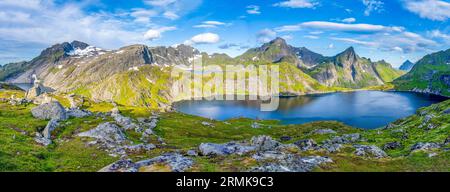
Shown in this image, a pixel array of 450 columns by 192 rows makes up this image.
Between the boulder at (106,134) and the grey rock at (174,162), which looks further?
the boulder at (106,134)

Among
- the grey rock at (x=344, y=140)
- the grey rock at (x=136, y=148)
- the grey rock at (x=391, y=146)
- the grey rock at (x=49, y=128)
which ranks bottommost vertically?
the grey rock at (x=344, y=140)

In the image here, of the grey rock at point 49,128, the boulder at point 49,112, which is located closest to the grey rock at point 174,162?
the grey rock at point 49,128

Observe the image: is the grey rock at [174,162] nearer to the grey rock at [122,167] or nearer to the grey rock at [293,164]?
the grey rock at [122,167]

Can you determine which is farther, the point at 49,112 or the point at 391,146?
the point at 49,112

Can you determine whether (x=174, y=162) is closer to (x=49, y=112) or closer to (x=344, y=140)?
(x=344, y=140)

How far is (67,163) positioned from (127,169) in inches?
918

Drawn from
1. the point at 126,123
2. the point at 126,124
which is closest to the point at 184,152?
the point at 126,124

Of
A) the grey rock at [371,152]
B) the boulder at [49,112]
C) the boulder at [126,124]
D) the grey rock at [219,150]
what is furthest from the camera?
the boulder at [126,124]

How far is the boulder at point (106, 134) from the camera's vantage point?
76000 millimetres

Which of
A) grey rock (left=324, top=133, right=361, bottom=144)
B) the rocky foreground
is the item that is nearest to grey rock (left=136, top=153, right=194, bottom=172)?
the rocky foreground

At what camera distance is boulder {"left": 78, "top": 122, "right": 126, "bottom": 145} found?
76000 millimetres

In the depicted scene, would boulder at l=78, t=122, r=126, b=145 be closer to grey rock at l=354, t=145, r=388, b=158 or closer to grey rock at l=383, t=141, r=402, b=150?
grey rock at l=354, t=145, r=388, b=158

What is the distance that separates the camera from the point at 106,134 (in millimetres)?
79000
